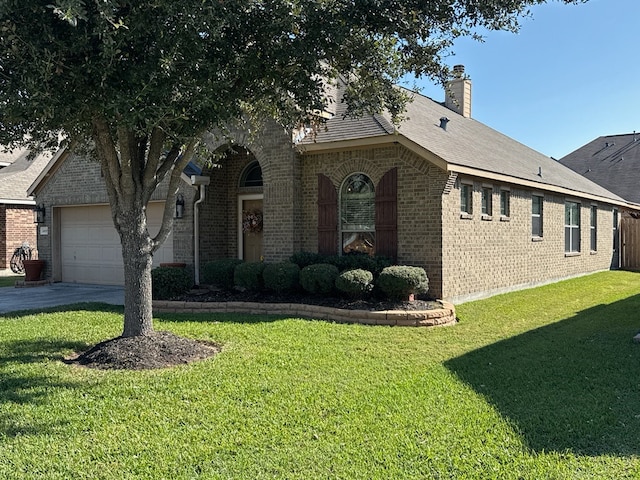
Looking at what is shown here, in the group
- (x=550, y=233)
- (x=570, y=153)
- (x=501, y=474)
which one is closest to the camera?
(x=501, y=474)

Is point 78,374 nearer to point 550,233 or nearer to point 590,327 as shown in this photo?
point 590,327

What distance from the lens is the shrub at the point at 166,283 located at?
1112 centimetres

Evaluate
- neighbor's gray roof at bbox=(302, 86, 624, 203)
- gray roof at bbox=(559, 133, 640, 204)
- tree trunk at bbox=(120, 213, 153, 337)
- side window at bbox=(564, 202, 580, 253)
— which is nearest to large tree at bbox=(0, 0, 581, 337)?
tree trunk at bbox=(120, 213, 153, 337)

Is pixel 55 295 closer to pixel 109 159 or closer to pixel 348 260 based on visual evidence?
pixel 348 260

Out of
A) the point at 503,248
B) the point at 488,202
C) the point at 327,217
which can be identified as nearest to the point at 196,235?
the point at 327,217

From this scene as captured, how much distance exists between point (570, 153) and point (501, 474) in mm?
31836

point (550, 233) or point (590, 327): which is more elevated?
Answer: point (550, 233)

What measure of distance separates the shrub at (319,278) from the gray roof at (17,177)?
1402cm

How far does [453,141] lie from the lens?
42.8 ft

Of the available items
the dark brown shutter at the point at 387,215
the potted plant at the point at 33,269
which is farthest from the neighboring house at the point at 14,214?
the dark brown shutter at the point at 387,215

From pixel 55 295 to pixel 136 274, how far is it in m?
7.79

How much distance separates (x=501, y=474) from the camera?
3602 millimetres

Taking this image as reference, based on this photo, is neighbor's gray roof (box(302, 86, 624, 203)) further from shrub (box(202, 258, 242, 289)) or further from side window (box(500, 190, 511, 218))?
shrub (box(202, 258, 242, 289))

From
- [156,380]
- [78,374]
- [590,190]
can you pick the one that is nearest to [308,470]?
[156,380]
